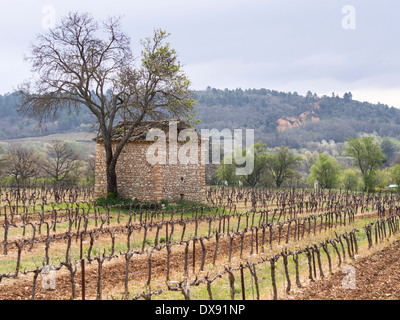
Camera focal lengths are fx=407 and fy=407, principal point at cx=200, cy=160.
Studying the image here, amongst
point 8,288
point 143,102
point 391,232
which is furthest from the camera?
point 143,102

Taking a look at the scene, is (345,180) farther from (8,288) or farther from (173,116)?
(8,288)

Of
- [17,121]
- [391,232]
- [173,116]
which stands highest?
[17,121]

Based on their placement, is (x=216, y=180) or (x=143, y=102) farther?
(x=216, y=180)

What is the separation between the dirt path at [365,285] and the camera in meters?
9.36

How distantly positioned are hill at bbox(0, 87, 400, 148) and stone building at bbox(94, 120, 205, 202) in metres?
101

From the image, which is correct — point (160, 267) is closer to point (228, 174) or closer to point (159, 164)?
point (159, 164)

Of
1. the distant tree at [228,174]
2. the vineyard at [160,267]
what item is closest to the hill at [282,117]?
the distant tree at [228,174]

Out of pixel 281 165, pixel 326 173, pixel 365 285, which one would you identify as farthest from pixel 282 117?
pixel 365 285

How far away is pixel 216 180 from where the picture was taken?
61.1 metres

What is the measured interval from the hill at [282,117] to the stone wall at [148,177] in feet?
331
